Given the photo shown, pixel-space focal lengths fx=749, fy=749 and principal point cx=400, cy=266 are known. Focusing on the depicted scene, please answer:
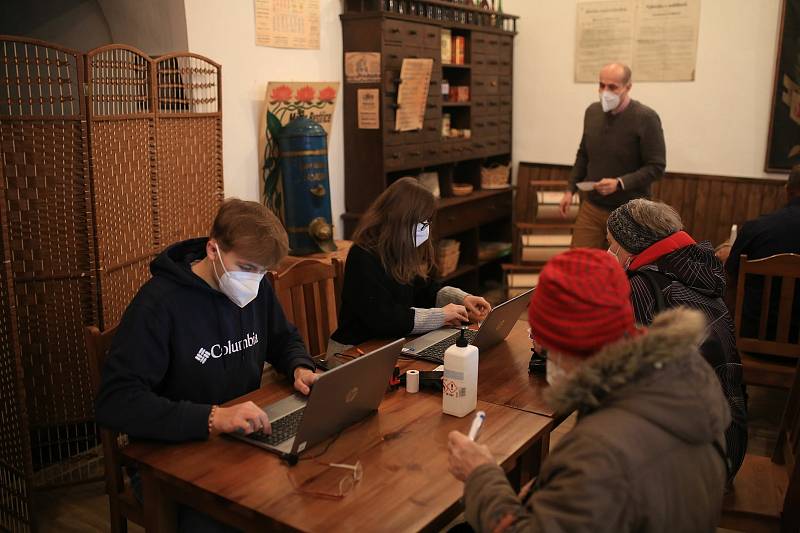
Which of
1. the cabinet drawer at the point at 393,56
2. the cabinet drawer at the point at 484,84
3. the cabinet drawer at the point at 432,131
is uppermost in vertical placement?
the cabinet drawer at the point at 393,56

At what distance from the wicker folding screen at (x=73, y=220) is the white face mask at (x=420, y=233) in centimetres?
115

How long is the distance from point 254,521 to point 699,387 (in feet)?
2.73

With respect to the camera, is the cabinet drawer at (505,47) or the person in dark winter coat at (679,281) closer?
the person in dark winter coat at (679,281)

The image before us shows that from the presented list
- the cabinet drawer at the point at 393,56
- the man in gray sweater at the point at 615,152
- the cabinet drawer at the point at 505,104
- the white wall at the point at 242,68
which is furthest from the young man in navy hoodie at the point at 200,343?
the cabinet drawer at the point at 505,104

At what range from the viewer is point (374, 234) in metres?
2.47

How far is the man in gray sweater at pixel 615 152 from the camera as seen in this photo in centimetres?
417

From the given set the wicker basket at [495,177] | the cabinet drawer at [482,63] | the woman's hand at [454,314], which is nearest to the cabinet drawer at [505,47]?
the cabinet drawer at [482,63]

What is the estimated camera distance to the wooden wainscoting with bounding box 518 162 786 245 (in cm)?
494

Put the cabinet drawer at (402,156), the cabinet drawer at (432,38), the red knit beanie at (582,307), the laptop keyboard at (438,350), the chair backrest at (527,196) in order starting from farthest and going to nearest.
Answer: the chair backrest at (527,196) → the cabinet drawer at (432,38) → the cabinet drawer at (402,156) → the laptop keyboard at (438,350) → the red knit beanie at (582,307)

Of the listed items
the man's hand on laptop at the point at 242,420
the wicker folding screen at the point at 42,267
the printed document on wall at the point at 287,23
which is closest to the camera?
the man's hand on laptop at the point at 242,420

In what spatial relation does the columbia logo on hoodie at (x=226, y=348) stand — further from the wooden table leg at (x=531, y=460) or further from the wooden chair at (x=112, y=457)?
the wooden table leg at (x=531, y=460)

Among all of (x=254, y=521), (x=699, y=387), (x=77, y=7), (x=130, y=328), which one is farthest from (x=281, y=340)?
(x=77, y=7)

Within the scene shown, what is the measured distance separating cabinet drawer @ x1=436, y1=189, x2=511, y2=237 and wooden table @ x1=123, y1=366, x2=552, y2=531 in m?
3.15

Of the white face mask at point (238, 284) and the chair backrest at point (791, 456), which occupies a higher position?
the white face mask at point (238, 284)
